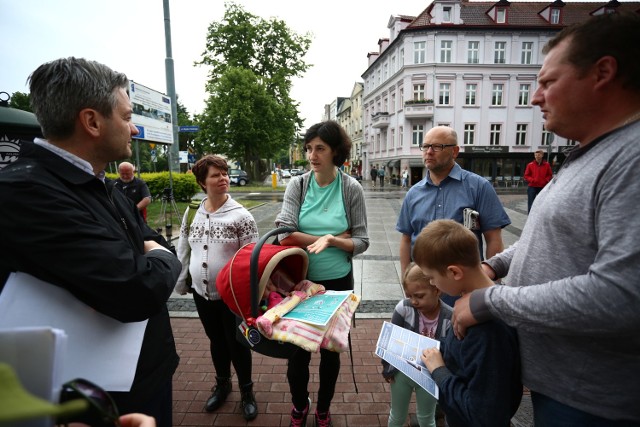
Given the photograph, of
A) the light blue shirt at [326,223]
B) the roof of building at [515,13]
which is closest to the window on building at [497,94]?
the roof of building at [515,13]

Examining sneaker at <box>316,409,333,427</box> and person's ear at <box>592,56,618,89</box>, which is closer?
person's ear at <box>592,56,618,89</box>

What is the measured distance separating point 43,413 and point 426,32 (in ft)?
119

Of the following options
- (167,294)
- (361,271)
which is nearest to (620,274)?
(167,294)

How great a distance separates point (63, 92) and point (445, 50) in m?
35.5

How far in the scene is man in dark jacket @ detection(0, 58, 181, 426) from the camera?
3.76ft

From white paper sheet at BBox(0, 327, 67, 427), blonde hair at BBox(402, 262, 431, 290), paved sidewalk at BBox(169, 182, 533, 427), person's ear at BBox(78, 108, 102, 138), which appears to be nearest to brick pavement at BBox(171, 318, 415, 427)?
paved sidewalk at BBox(169, 182, 533, 427)

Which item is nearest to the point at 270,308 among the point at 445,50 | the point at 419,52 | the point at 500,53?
the point at 419,52

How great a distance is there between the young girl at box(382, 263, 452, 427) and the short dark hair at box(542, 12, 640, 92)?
148 centimetres

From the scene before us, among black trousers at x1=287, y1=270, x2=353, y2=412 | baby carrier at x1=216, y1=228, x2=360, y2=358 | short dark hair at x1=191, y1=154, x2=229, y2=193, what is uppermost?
short dark hair at x1=191, y1=154, x2=229, y2=193

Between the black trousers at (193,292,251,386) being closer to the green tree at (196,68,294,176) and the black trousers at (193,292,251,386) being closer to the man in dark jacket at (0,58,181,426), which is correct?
the man in dark jacket at (0,58,181,426)

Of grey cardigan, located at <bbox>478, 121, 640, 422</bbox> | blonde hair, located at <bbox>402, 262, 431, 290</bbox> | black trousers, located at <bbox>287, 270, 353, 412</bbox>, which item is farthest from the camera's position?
black trousers, located at <bbox>287, 270, 353, 412</bbox>

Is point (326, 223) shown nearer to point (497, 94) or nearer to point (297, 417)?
point (297, 417)

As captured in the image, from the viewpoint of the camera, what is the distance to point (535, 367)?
4.23ft

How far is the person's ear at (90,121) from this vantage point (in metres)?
1.40
